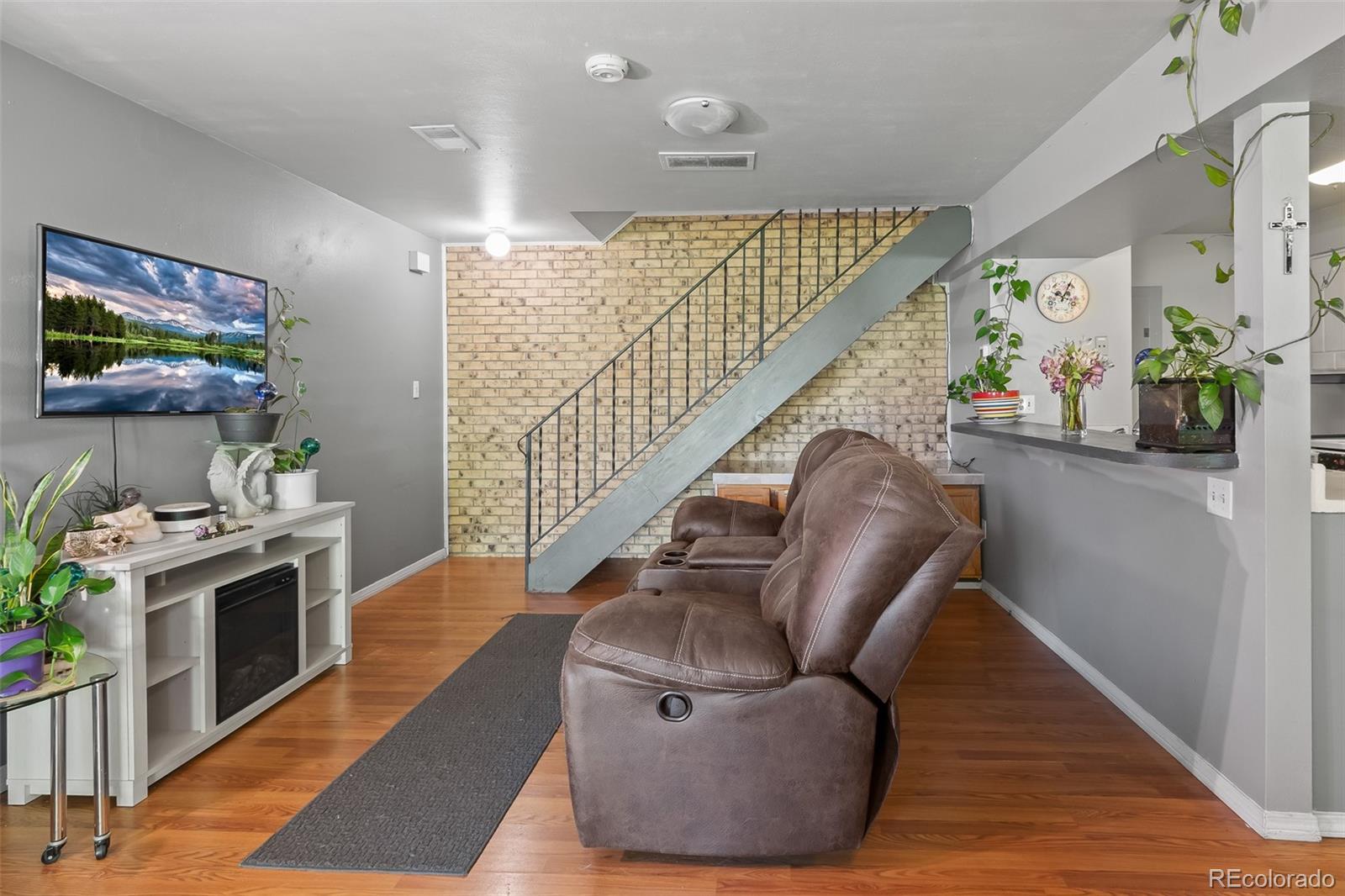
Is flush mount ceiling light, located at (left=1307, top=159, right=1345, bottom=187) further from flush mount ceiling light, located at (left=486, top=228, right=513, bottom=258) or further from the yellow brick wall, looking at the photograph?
flush mount ceiling light, located at (left=486, top=228, right=513, bottom=258)

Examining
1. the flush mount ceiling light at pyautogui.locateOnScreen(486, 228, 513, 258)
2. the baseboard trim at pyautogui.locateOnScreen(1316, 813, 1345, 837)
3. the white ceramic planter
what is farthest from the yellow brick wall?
the baseboard trim at pyautogui.locateOnScreen(1316, 813, 1345, 837)

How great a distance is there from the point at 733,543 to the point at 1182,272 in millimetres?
4279

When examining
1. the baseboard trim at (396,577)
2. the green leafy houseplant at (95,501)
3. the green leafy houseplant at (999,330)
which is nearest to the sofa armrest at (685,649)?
the green leafy houseplant at (95,501)

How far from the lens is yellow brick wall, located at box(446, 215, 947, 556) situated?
5.89m

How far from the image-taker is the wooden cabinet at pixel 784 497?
16.8 ft

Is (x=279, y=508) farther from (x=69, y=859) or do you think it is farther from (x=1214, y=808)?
(x=1214, y=808)

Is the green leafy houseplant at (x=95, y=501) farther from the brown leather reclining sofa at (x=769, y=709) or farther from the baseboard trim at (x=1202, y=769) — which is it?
the baseboard trim at (x=1202, y=769)

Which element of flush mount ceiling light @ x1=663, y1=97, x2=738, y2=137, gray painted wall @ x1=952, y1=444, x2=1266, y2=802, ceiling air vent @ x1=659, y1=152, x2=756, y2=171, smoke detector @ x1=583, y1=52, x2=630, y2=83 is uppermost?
ceiling air vent @ x1=659, y1=152, x2=756, y2=171

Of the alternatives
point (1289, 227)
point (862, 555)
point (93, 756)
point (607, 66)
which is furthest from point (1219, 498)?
point (93, 756)

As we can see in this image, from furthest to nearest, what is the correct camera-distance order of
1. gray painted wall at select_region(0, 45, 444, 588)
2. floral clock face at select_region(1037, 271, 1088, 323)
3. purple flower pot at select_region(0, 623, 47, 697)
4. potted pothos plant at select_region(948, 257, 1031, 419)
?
floral clock face at select_region(1037, 271, 1088, 323) → potted pothos plant at select_region(948, 257, 1031, 419) → gray painted wall at select_region(0, 45, 444, 588) → purple flower pot at select_region(0, 623, 47, 697)

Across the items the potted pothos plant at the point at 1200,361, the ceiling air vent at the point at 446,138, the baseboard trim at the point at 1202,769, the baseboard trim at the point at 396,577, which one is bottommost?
the baseboard trim at the point at 1202,769

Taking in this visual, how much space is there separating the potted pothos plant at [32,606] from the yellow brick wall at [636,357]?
3.92m

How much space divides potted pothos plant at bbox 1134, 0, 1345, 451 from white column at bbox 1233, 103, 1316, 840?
60 mm

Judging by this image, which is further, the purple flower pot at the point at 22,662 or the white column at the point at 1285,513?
the white column at the point at 1285,513
